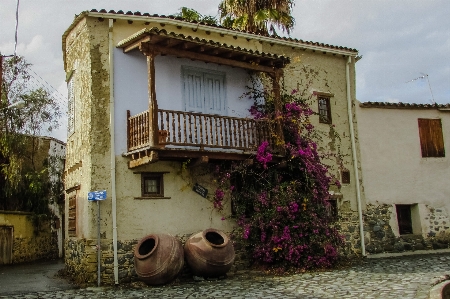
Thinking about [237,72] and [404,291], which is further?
[237,72]

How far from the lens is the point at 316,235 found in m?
12.9

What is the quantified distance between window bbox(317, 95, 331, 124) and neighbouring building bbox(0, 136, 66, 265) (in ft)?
44.1

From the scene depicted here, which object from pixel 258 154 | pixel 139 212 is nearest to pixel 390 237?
pixel 258 154

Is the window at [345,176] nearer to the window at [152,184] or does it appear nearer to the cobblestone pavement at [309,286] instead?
the cobblestone pavement at [309,286]

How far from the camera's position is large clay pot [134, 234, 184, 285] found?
10.9 m

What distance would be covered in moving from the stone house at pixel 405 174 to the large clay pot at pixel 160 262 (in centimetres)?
779

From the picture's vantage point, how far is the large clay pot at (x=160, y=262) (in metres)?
10.9

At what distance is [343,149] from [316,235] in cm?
450

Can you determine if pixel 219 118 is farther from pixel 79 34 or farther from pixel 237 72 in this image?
pixel 79 34

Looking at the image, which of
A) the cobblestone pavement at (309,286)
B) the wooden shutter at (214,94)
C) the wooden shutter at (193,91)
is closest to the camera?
the cobblestone pavement at (309,286)

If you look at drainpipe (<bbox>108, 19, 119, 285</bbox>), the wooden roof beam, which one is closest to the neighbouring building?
drainpipe (<bbox>108, 19, 119, 285</bbox>)

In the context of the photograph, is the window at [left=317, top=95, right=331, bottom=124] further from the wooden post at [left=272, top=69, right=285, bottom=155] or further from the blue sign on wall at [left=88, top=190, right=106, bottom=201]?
the blue sign on wall at [left=88, top=190, right=106, bottom=201]

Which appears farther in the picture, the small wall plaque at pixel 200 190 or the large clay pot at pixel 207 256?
the small wall plaque at pixel 200 190

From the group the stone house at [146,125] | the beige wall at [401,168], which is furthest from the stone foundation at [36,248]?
the beige wall at [401,168]
